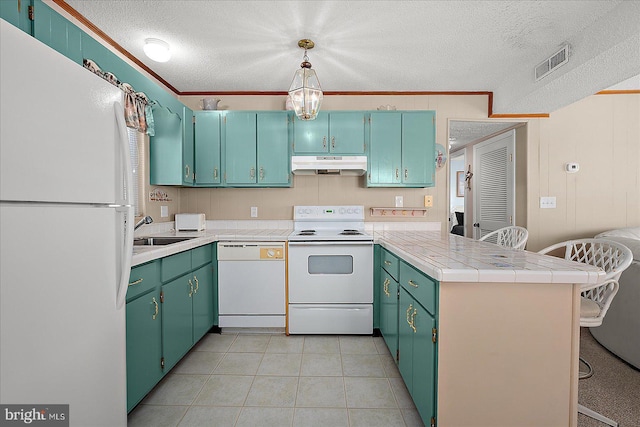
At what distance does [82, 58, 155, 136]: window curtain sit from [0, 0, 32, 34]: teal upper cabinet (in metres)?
0.41

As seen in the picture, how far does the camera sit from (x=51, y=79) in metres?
0.92

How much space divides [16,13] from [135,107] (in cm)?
85

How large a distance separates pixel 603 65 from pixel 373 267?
7.36 ft

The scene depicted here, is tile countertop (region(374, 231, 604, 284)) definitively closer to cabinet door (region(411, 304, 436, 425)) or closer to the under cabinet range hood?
cabinet door (region(411, 304, 436, 425))

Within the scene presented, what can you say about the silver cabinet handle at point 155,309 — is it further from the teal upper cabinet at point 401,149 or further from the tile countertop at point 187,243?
the teal upper cabinet at point 401,149

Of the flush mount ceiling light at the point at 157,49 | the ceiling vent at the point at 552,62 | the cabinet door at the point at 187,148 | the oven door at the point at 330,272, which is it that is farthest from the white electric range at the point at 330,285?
the ceiling vent at the point at 552,62

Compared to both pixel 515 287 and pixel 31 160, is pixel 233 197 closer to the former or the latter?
pixel 31 160

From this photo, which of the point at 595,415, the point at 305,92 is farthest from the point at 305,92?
the point at 595,415

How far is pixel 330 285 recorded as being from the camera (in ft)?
8.75

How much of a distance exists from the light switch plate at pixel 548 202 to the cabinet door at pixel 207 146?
3524 mm

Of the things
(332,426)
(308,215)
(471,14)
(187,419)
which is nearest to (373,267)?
(308,215)

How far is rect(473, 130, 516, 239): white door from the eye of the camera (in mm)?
3627

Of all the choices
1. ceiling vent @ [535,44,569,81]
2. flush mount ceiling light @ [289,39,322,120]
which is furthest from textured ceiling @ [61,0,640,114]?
flush mount ceiling light @ [289,39,322,120]

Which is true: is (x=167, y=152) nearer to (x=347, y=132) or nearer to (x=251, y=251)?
(x=251, y=251)
